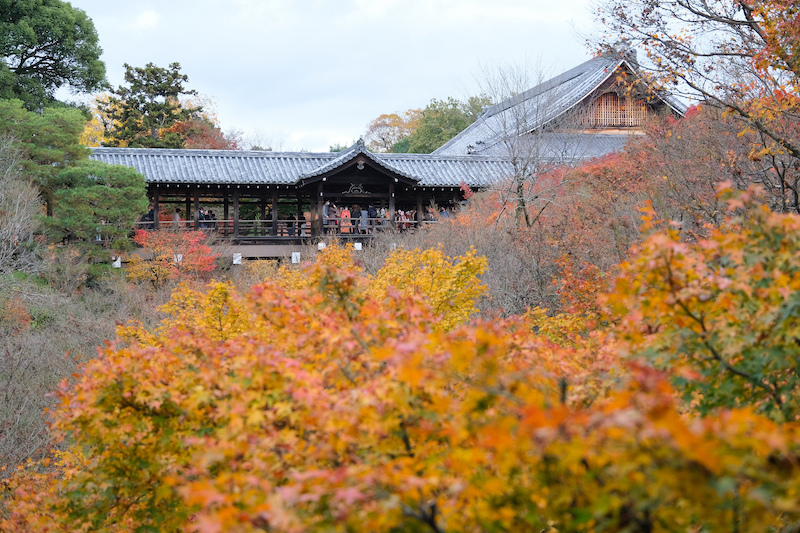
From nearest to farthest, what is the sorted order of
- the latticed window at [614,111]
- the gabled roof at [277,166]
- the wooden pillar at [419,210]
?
1. the gabled roof at [277,166]
2. the wooden pillar at [419,210]
3. the latticed window at [614,111]

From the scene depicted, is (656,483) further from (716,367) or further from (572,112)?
(572,112)

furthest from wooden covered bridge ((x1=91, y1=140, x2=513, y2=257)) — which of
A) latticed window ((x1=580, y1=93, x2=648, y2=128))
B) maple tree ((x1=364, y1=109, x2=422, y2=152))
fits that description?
maple tree ((x1=364, y1=109, x2=422, y2=152))

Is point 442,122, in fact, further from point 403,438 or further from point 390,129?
point 403,438

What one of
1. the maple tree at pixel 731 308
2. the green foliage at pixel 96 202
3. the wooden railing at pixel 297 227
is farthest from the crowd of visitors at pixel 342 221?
the maple tree at pixel 731 308

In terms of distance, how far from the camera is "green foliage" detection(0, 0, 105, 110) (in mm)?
22391

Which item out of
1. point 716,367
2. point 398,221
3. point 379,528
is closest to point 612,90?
point 398,221

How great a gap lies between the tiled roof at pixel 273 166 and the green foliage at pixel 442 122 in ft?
41.6

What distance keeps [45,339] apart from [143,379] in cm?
1088

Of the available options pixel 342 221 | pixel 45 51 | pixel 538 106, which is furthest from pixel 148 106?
pixel 538 106

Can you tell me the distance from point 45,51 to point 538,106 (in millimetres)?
19132

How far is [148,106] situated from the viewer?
29.0m

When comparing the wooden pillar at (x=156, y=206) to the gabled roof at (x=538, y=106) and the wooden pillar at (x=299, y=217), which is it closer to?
the wooden pillar at (x=299, y=217)

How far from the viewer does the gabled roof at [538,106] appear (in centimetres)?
1575

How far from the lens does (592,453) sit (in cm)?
218
